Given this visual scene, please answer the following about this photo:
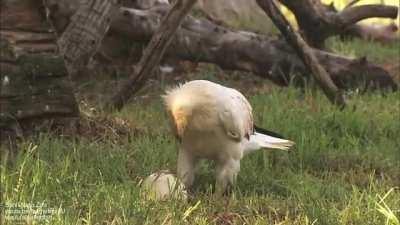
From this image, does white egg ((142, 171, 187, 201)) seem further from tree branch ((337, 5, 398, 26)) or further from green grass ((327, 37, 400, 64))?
green grass ((327, 37, 400, 64))

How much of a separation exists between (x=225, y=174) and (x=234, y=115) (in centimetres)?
36

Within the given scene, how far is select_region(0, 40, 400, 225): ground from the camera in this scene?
3391 mm

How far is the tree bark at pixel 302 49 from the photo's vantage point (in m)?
5.39

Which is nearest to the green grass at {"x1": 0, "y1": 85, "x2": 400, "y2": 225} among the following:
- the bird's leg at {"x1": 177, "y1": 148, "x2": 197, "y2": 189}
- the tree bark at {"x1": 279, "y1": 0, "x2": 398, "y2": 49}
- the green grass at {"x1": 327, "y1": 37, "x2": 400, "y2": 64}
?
the bird's leg at {"x1": 177, "y1": 148, "x2": 197, "y2": 189}

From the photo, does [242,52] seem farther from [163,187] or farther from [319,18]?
[163,187]

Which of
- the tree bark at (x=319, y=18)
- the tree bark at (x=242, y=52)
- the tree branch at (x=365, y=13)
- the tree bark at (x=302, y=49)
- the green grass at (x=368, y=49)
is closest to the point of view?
the tree bark at (x=302, y=49)

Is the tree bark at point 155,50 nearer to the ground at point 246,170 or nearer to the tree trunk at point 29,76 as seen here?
the ground at point 246,170

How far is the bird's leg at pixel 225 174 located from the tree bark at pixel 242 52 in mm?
3305


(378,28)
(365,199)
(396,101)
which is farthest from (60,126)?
(378,28)

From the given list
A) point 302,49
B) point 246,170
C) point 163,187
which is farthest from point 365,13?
point 163,187

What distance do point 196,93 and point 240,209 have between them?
61cm

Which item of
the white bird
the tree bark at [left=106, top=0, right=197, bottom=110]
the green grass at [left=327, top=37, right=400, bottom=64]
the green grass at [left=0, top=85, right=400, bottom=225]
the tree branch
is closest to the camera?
the green grass at [left=0, top=85, right=400, bottom=225]

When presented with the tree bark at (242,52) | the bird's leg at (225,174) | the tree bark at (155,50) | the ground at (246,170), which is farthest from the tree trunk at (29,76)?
the tree bark at (242,52)

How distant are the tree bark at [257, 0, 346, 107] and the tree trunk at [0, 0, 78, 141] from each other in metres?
1.61
